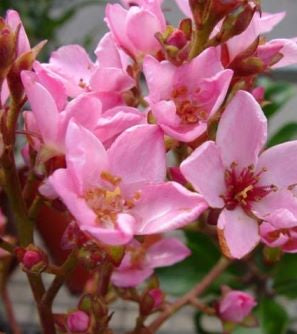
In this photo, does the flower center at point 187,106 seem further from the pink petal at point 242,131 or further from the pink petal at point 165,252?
the pink petal at point 165,252

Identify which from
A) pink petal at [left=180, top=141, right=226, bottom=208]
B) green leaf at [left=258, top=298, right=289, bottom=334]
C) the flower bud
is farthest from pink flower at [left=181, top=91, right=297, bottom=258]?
green leaf at [left=258, top=298, right=289, bottom=334]

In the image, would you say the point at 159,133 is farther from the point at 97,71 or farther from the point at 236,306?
the point at 236,306

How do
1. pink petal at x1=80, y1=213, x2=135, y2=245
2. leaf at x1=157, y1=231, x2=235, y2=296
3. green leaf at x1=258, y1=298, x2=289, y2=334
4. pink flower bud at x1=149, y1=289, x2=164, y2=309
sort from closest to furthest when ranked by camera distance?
pink petal at x1=80, y1=213, x2=135, y2=245 < pink flower bud at x1=149, y1=289, x2=164, y2=309 < green leaf at x1=258, y1=298, x2=289, y2=334 < leaf at x1=157, y1=231, x2=235, y2=296

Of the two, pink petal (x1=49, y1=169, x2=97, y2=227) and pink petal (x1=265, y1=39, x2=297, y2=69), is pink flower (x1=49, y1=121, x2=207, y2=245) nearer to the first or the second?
pink petal (x1=49, y1=169, x2=97, y2=227)

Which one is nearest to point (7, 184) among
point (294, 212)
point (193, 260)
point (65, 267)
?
point (65, 267)

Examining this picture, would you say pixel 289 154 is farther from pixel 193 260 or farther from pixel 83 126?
pixel 193 260

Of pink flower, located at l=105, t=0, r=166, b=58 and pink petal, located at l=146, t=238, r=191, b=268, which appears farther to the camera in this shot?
pink petal, located at l=146, t=238, r=191, b=268
